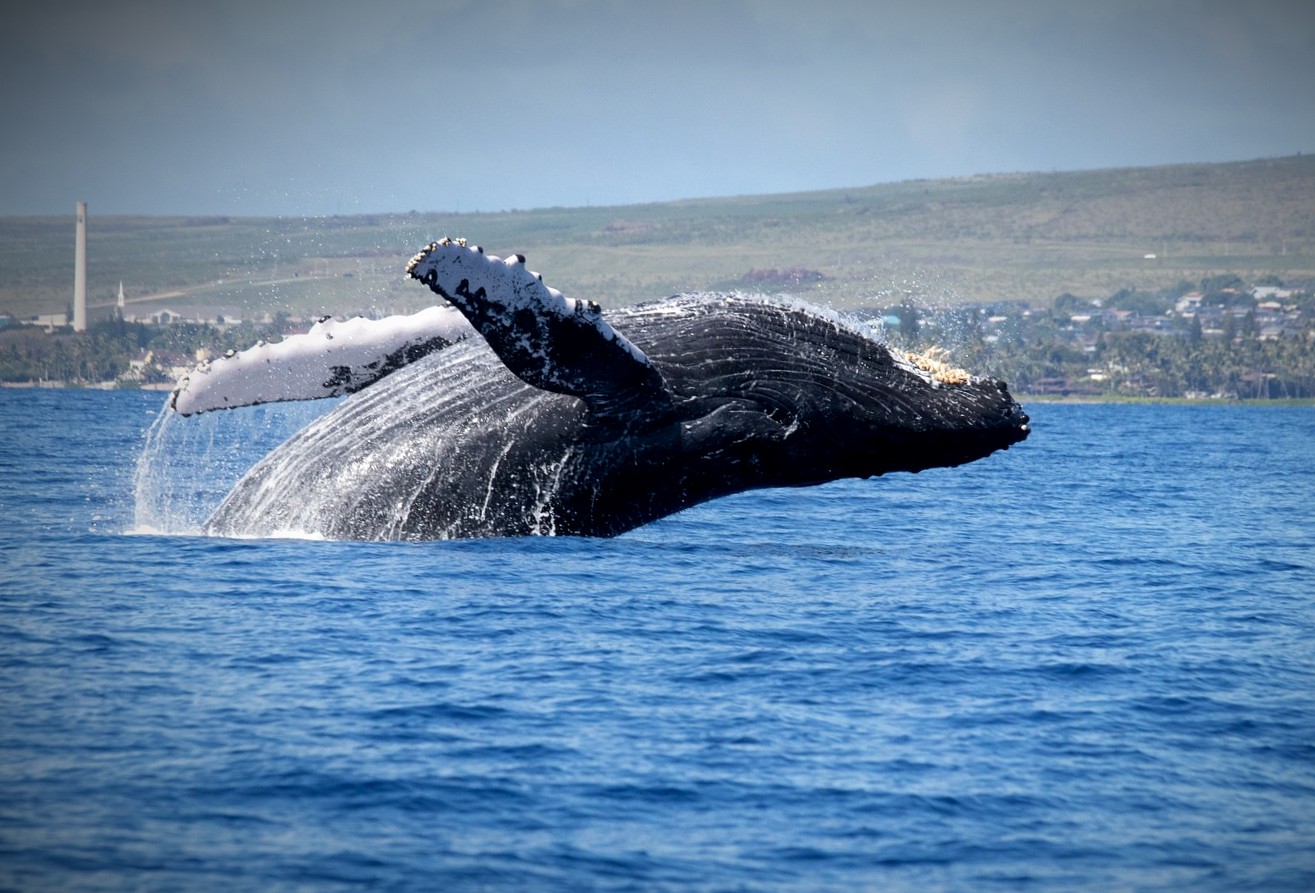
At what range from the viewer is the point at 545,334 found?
9.31 metres

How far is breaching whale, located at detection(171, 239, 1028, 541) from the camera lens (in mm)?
10461

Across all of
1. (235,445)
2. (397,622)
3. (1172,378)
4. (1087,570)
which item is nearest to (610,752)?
(397,622)

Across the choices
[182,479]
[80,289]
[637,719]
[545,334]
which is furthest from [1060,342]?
[637,719]

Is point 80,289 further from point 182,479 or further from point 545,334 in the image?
point 545,334

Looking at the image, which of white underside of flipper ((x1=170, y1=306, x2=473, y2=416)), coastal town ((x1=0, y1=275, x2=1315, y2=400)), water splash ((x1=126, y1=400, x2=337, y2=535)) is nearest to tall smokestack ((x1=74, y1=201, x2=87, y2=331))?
coastal town ((x1=0, y1=275, x2=1315, y2=400))

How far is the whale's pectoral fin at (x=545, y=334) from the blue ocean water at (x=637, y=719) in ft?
4.12

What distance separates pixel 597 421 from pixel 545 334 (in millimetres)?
1127

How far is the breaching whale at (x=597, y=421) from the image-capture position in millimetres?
10461

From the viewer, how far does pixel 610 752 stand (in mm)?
6676

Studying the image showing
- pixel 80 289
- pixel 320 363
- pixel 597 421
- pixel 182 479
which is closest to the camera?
pixel 597 421

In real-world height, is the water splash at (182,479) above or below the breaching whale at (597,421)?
below

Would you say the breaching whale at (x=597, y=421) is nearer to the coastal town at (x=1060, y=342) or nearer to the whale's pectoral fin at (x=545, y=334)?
the whale's pectoral fin at (x=545, y=334)

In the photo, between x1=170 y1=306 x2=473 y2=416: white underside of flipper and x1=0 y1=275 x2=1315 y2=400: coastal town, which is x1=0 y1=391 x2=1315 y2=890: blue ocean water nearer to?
x1=170 y1=306 x2=473 y2=416: white underside of flipper

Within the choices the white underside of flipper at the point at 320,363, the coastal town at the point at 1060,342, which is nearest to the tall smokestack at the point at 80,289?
the coastal town at the point at 1060,342
